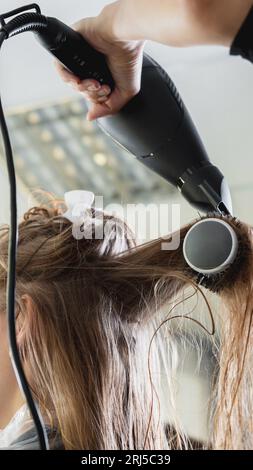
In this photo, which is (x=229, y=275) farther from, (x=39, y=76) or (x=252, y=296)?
(x=39, y=76)

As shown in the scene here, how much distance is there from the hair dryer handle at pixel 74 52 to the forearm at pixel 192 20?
10 centimetres

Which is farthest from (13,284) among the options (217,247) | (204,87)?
(204,87)

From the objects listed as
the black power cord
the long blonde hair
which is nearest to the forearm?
the black power cord

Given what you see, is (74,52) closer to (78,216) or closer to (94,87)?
(94,87)

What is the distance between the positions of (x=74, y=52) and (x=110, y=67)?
A: 4cm

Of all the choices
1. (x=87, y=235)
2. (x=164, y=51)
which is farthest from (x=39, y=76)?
(x=87, y=235)

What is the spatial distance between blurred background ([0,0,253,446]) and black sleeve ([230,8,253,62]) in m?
0.34

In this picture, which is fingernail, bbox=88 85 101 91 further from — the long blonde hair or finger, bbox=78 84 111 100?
the long blonde hair

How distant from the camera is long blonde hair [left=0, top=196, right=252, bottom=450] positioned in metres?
0.66

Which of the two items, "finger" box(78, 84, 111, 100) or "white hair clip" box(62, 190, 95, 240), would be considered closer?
"finger" box(78, 84, 111, 100)

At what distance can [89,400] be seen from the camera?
0.66 meters

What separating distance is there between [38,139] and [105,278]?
584 millimetres

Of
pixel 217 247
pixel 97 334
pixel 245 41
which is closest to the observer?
pixel 245 41

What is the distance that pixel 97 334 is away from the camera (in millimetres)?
678
